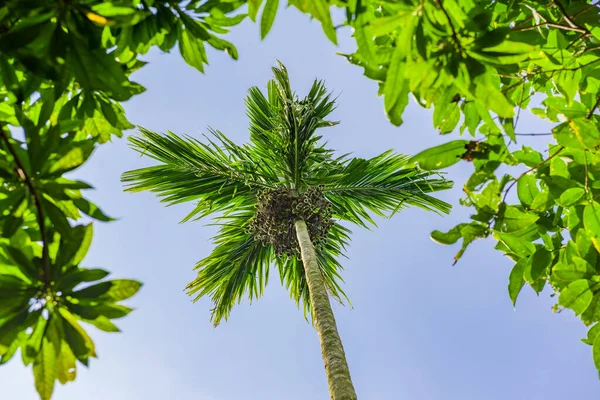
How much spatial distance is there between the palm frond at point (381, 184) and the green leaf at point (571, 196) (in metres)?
4.00

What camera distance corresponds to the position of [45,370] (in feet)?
3.90

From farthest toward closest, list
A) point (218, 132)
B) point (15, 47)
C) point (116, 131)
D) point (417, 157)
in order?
point (218, 132)
point (116, 131)
point (417, 157)
point (15, 47)

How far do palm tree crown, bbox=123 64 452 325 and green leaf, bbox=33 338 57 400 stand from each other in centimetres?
438

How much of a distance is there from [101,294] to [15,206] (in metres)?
0.33

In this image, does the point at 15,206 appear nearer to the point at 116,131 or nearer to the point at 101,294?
the point at 101,294

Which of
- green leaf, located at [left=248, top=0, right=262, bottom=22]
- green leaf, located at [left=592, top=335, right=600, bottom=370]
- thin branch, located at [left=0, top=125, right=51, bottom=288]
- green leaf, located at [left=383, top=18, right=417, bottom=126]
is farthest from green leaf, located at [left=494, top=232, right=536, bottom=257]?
thin branch, located at [left=0, top=125, right=51, bottom=288]

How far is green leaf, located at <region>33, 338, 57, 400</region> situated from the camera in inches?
46.1

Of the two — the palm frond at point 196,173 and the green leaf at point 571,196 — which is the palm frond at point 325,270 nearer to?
the palm frond at point 196,173

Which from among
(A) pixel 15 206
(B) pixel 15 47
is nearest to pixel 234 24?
(B) pixel 15 47

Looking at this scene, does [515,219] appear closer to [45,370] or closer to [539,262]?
[539,262]

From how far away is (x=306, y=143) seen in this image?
6.12 meters

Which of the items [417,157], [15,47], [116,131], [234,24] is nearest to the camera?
[15,47]

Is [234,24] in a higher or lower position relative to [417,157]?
higher

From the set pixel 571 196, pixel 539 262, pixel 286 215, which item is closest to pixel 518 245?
pixel 539 262
